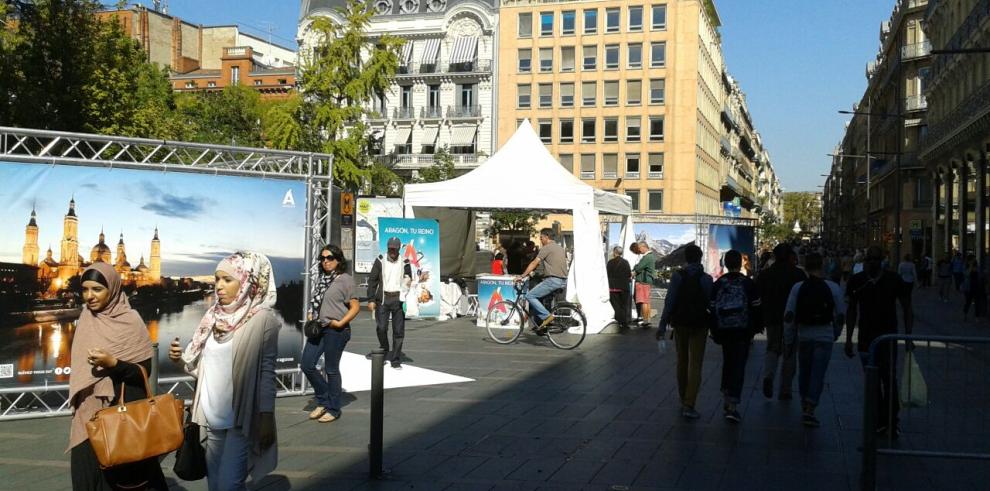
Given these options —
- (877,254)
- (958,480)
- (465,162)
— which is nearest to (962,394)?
(958,480)

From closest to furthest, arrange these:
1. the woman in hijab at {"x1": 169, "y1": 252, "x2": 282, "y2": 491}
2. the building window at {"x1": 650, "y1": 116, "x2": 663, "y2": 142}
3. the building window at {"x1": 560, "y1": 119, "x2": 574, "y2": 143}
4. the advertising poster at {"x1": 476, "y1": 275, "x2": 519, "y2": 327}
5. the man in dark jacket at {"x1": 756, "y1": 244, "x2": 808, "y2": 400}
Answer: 1. the woman in hijab at {"x1": 169, "y1": 252, "x2": 282, "y2": 491}
2. the man in dark jacket at {"x1": 756, "y1": 244, "x2": 808, "y2": 400}
3. the advertising poster at {"x1": 476, "y1": 275, "x2": 519, "y2": 327}
4. the building window at {"x1": 650, "y1": 116, "x2": 663, "y2": 142}
5. the building window at {"x1": 560, "y1": 119, "x2": 574, "y2": 143}

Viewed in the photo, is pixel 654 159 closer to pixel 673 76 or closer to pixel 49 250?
pixel 673 76

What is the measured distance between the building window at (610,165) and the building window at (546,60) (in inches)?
312

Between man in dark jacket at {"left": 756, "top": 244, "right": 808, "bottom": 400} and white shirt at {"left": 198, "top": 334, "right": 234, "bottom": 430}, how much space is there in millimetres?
6748

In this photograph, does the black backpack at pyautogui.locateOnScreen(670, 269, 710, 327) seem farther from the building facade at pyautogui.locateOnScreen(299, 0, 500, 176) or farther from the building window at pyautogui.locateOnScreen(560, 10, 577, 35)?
the building window at pyautogui.locateOnScreen(560, 10, 577, 35)

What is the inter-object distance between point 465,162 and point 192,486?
210 feet

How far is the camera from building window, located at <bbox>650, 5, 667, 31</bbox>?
71625 millimetres

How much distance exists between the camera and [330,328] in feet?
30.5

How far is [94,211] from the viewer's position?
952 cm

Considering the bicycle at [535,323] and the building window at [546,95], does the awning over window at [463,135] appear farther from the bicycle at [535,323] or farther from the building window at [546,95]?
the bicycle at [535,323]

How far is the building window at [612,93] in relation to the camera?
241 feet

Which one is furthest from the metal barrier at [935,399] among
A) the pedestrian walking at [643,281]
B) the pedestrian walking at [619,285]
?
the pedestrian walking at [643,281]

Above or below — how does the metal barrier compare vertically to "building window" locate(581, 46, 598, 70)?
below

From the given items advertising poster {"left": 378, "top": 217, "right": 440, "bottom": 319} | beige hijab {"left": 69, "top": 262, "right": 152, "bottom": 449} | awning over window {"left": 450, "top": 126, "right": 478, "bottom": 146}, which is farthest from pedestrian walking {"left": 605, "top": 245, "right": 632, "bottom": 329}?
awning over window {"left": 450, "top": 126, "right": 478, "bottom": 146}
